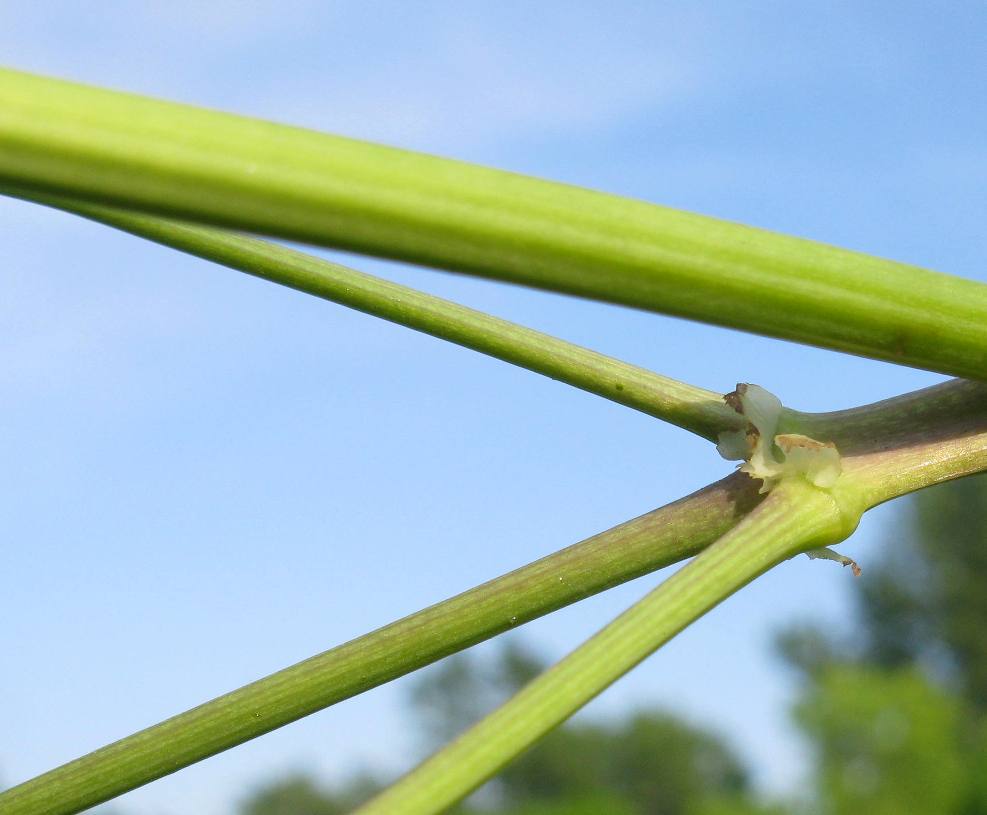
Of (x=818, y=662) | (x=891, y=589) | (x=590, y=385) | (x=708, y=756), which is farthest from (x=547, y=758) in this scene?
(x=590, y=385)

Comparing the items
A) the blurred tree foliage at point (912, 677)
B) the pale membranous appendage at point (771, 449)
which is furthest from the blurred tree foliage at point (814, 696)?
the pale membranous appendage at point (771, 449)

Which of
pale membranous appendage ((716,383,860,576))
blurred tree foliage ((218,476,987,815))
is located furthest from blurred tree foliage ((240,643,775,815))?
pale membranous appendage ((716,383,860,576))

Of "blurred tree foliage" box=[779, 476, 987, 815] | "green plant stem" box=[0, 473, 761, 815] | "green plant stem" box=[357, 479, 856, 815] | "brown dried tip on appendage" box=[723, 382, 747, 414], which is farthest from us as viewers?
"blurred tree foliage" box=[779, 476, 987, 815]

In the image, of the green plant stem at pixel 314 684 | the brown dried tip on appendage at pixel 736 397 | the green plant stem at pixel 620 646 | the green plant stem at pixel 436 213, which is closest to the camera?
the green plant stem at pixel 436 213

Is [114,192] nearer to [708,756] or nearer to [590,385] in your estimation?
[590,385]

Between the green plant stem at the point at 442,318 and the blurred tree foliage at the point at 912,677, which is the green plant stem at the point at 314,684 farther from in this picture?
the blurred tree foliage at the point at 912,677

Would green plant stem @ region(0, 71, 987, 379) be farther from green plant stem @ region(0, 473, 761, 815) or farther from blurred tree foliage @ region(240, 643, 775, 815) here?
blurred tree foliage @ region(240, 643, 775, 815)

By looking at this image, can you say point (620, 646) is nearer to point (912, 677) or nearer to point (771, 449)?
point (771, 449)
